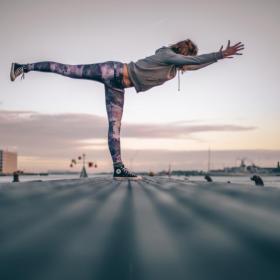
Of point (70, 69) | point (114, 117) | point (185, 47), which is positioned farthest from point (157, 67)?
point (70, 69)

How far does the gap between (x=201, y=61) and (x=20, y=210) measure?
4.32 m

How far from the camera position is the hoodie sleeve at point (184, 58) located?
5562 millimetres

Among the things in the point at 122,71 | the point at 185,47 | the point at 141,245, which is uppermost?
the point at 185,47

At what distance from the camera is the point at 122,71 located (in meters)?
6.45

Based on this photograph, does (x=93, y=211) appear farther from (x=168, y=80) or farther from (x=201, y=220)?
(x=168, y=80)

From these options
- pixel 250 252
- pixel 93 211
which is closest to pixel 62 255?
pixel 250 252

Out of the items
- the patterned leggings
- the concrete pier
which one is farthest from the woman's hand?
the concrete pier

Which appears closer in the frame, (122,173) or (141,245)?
(141,245)

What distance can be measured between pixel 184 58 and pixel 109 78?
1.59 meters

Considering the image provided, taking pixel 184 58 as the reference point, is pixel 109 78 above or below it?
below

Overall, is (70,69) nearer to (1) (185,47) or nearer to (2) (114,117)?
(2) (114,117)

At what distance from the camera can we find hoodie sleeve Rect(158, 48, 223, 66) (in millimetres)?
5562

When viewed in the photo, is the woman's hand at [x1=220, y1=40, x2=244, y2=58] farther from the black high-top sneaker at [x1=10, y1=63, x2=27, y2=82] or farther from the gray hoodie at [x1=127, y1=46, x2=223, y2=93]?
the black high-top sneaker at [x1=10, y1=63, x2=27, y2=82]

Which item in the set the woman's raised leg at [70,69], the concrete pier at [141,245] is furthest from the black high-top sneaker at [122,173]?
the concrete pier at [141,245]
